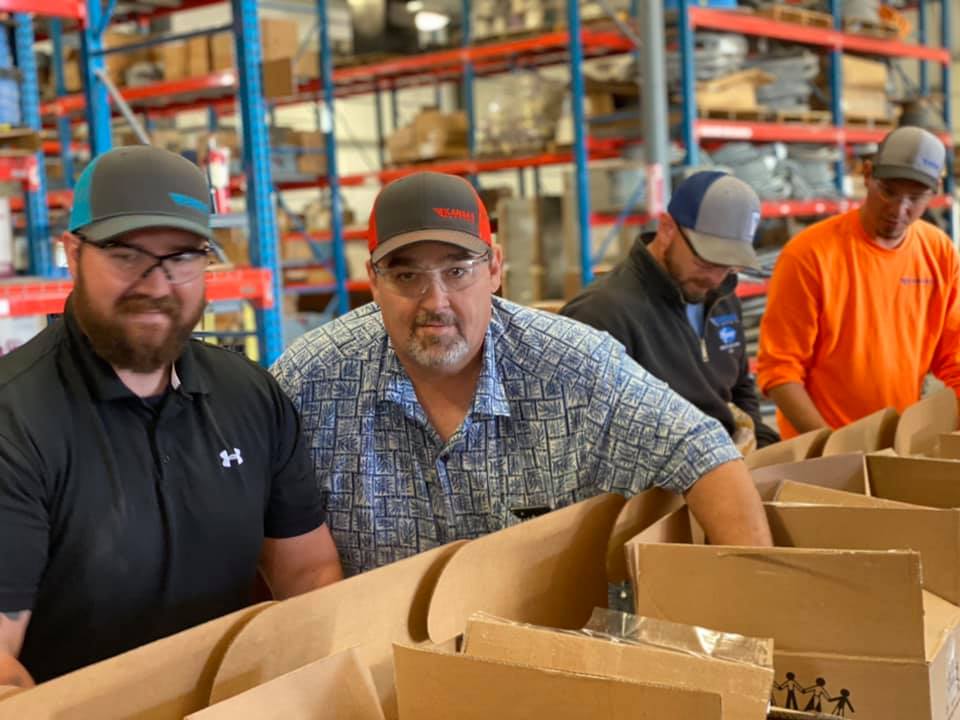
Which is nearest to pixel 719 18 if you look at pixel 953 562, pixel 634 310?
pixel 634 310

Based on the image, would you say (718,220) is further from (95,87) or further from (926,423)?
(95,87)

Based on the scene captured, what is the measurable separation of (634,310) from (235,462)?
4.72 ft

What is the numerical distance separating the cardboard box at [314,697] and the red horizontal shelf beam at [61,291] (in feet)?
7.51

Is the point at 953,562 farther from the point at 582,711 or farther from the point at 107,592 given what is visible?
the point at 107,592

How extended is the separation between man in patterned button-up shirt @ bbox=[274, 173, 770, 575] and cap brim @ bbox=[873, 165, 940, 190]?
1593mm

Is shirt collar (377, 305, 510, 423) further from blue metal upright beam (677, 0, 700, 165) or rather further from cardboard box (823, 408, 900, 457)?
blue metal upright beam (677, 0, 700, 165)

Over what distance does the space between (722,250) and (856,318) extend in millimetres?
700

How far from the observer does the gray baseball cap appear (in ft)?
11.5

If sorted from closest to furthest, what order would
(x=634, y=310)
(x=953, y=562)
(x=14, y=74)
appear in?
(x=953, y=562)
(x=634, y=310)
(x=14, y=74)

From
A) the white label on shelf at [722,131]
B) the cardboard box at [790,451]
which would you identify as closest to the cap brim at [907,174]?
the cardboard box at [790,451]

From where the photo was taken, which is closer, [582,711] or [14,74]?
[582,711]

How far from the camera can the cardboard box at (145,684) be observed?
136cm

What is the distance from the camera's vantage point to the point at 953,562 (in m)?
2.03

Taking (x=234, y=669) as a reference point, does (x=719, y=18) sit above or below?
A: above
